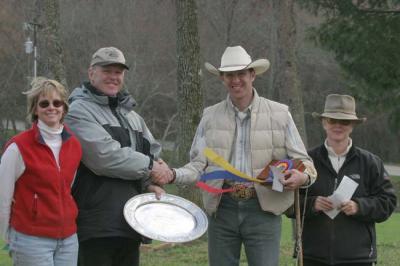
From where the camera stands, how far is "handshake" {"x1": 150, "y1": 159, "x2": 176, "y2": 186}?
4.73 meters

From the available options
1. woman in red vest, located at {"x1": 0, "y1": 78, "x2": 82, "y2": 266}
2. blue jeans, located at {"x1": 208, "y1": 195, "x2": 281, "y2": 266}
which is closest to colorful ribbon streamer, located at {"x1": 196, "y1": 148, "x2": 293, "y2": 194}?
blue jeans, located at {"x1": 208, "y1": 195, "x2": 281, "y2": 266}

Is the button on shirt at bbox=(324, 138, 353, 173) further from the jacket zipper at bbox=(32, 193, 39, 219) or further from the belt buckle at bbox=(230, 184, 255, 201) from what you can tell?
the jacket zipper at bbox=(32, 193, 39, 219)

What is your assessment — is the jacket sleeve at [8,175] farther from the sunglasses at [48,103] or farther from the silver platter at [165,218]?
the silver platter at [165,218]

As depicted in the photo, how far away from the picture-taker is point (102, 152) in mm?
4434

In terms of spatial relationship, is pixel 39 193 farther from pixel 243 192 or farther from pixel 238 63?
pixel 238 63

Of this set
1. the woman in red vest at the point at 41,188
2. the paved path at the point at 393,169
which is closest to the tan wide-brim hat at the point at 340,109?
the woman in red vest at the point at 41,188

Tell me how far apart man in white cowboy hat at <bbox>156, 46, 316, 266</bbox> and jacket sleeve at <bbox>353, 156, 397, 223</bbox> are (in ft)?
1.33

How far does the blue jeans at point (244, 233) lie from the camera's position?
4699 millimetres

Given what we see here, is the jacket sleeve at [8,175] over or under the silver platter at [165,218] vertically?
over

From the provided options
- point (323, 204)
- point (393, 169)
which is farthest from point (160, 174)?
point (393, 169)

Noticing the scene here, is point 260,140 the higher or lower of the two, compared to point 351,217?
higher

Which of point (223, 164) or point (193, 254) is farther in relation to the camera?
point (193, 254)

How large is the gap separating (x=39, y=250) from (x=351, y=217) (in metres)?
2.06

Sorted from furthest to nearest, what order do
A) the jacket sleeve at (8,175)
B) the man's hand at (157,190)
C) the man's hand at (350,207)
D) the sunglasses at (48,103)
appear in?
the man's hand at (157,190) < the man's hand at (350,207) < the sunglasses at (48,103) < the jacket sleeve at (8,175)
